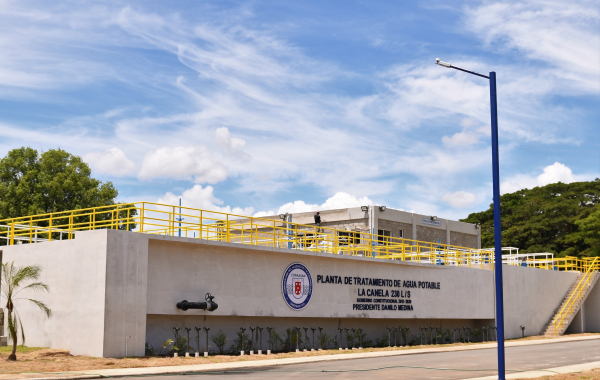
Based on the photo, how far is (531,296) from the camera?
40906mm

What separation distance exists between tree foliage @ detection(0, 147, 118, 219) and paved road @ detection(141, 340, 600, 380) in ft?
98.9

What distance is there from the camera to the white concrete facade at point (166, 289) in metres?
21.5

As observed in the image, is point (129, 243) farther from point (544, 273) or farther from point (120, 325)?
point (544, 273)

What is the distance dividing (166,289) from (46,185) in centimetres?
2714

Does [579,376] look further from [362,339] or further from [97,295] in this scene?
[362,339]

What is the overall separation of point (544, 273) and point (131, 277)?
29.5 m

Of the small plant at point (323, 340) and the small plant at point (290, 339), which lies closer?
the small plant at point (290, 339)

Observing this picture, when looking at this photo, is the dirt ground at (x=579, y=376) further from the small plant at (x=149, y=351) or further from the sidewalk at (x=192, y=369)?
the small plant at (x=149, y=351)

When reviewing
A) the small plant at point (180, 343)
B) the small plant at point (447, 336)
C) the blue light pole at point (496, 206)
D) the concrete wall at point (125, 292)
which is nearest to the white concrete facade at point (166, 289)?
the concrete wall at point (125, 292)

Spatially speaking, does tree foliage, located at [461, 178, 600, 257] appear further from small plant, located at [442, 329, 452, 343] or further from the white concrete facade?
the white concrete facade

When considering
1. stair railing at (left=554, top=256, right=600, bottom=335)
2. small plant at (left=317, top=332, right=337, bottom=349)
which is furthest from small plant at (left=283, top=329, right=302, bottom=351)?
stair railing at (left=554, top=256, right=600, bottom=335)

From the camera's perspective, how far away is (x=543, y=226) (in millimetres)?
73062

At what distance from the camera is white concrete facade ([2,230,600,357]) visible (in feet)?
70.5

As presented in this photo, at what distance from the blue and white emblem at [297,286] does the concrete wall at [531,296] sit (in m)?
15.2
